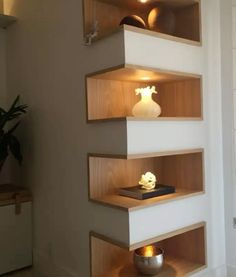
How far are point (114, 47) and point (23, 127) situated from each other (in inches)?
52.7

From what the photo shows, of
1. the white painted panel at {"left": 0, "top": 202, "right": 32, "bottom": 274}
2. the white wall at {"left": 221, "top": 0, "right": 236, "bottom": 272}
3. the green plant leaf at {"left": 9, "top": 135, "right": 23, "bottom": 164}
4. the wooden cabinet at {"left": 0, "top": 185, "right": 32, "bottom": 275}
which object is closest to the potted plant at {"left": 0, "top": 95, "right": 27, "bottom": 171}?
the green plant leaf at {"left": 9, "top": 135, "right": 23, "bottom": 164}

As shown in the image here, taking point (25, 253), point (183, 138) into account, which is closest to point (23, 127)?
point (25, 253)

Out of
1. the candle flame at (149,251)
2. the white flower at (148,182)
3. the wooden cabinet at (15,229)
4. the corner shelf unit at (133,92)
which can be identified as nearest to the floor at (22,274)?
the wooden cabinet at (15,229)

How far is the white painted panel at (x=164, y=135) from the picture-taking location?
6.12 feet

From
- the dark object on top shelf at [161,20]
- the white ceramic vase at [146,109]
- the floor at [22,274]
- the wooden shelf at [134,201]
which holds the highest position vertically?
the dark object on top shelf at [161,20]

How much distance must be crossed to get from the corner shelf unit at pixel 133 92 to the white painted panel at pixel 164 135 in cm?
6

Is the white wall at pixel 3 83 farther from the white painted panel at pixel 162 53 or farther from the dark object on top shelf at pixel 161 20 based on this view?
the white painted panel at pixel 162 53

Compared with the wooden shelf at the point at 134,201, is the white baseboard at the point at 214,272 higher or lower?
lower

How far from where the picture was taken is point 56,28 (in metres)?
2.37

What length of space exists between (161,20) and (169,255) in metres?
1.77

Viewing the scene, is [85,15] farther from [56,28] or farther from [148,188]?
[148,188]

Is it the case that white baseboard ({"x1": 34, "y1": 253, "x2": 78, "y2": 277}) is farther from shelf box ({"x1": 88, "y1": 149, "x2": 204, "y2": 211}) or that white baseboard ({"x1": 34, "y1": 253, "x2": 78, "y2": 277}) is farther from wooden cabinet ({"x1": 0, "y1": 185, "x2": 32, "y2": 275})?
shelf box ({"x1": 88, "y1": 149, "x2": 204, "y2": 211})

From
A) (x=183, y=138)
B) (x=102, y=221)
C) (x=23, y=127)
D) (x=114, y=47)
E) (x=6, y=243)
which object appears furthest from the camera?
(x=23, y=127)

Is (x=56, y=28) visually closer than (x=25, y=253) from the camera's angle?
Yes
